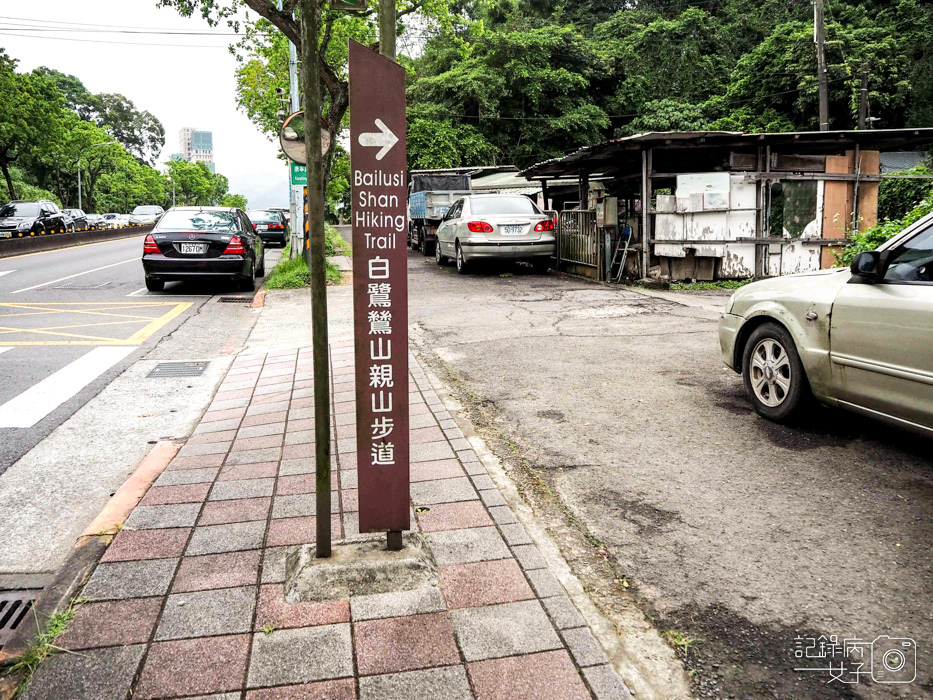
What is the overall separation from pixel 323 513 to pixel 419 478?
1.18 metres

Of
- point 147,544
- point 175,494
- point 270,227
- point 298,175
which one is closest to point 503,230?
point 298,175

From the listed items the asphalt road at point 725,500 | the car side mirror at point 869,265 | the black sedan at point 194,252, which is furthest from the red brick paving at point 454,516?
the black sedan at point 194,252

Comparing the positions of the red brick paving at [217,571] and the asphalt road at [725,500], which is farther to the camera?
the red brick paving at [217,571]

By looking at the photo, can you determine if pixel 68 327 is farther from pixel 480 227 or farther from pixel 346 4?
pixel 480 227

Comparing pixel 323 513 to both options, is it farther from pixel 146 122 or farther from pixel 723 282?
pixel 146 122

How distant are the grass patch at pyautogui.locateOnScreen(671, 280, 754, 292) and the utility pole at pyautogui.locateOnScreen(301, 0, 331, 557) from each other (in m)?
11.3

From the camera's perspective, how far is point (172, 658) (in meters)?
2.62

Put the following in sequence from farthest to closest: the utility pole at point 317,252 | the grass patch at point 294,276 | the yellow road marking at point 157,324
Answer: the grass patch at point 294,276 < the yellow road marking at point 157,324 < the utility pole at point 317,252

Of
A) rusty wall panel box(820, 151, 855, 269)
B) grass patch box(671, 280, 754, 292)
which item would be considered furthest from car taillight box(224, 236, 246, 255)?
rusty wall panel box(820, 151, 855, 269)

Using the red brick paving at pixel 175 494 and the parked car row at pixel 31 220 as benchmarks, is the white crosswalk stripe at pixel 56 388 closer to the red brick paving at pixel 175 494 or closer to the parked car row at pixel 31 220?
the red brick paving at pixel 175 494

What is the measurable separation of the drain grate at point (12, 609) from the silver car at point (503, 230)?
12.5m

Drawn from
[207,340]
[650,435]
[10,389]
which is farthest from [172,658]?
[207,340]

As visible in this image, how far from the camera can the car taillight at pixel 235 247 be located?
45.1 feet

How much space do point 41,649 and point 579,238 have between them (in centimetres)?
1372
